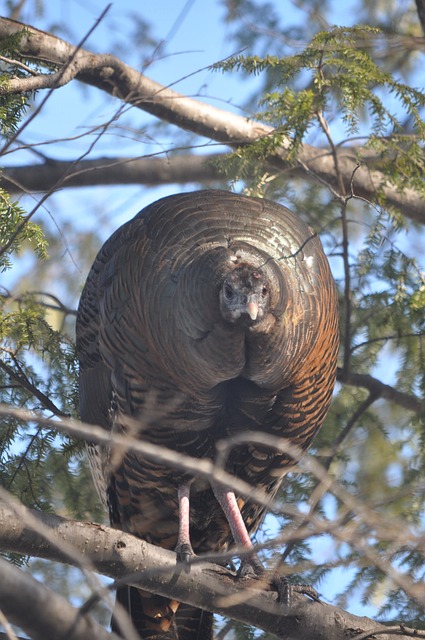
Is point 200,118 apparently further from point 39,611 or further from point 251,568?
point 39,611

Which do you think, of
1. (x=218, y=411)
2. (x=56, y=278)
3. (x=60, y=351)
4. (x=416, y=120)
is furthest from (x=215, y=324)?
(x=56, y=278)

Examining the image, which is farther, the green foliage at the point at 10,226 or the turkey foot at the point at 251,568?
the turkey foot at the point at 251,568

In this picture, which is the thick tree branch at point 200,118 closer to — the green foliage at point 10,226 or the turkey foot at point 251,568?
the green foliage at point 10,226

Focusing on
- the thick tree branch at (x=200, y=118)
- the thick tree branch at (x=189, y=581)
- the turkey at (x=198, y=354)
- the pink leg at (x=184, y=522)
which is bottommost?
the thick tree branch at (x=189, y=581)

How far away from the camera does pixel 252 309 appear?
12.3 ft

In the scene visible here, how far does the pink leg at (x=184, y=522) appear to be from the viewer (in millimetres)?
4199

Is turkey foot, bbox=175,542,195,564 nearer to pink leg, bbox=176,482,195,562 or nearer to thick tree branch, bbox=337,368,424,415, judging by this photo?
pink leg, bbox=176,482,195,562

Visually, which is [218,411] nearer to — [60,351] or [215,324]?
[215,324]

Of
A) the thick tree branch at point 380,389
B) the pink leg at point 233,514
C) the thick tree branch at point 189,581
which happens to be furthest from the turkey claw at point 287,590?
the thick tree branch at point 380,389

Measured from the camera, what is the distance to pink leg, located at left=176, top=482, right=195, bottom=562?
4.20 metres

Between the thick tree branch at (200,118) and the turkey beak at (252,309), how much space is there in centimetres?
130

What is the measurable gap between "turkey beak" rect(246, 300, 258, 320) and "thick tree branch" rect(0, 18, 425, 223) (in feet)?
4.28

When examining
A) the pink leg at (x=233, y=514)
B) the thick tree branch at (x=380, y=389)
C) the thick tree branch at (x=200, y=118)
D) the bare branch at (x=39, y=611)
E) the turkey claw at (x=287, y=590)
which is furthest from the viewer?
the thick tree branch at (x=380, y=389)

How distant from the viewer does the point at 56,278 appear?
7047 millimetres
